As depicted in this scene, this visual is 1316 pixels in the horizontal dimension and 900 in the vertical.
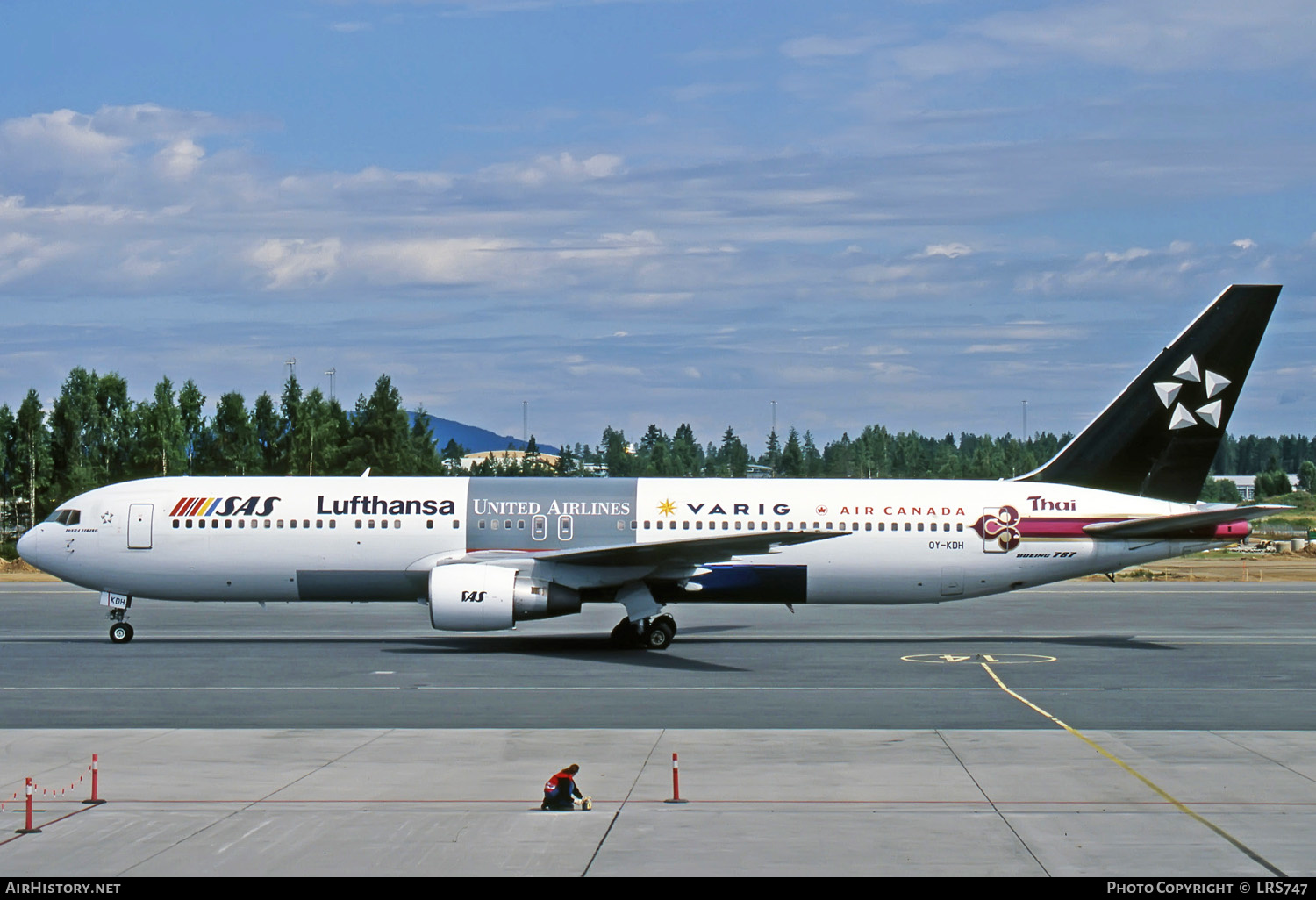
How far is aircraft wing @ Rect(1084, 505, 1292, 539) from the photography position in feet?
114

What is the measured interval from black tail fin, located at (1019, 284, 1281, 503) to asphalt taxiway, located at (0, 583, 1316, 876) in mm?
4503

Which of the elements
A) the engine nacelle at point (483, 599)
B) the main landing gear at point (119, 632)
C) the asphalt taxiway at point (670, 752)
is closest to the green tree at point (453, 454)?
the main landing gear at point (119, 632)

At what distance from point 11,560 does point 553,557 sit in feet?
215

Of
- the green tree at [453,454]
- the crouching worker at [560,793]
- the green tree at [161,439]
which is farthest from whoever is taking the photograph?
the green tree at [453,454]

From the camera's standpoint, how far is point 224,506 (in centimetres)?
3553

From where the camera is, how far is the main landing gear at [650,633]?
34188 millimetres

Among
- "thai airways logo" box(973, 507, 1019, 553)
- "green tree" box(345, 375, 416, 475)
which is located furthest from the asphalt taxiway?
"green tree" box(345, 375, 416, 475)

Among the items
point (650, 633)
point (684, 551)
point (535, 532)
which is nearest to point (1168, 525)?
point (684, 551)

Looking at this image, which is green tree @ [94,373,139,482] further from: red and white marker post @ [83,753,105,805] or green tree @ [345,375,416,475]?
red and white marker post @ [83,753,105,805]

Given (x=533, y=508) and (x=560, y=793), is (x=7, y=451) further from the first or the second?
(x=560, y=793)

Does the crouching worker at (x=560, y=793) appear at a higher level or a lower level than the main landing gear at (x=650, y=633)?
higher

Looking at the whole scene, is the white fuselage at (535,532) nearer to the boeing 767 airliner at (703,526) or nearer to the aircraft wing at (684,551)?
the boeing 767 airliner at (703,526)

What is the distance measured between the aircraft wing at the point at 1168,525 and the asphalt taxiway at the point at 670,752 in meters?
2.93
